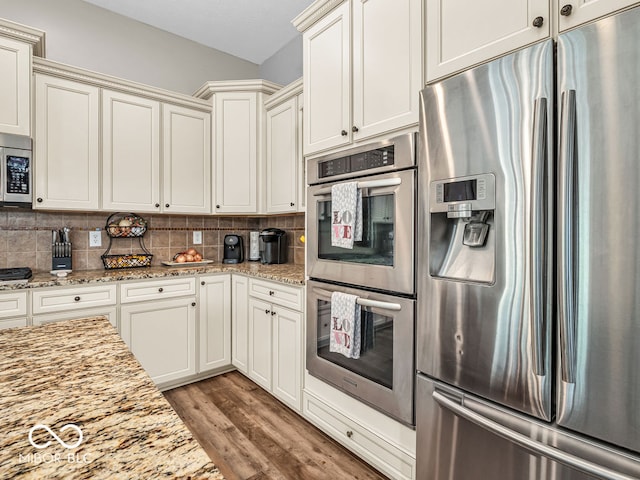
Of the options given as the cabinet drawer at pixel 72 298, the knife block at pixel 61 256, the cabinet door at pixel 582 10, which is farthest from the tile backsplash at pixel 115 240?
the cabinet door at pixel 582 10

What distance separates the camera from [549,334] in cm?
103

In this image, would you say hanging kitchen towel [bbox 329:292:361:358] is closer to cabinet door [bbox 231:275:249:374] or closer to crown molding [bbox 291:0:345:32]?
cabinet door [bbox 231:275:249:374]

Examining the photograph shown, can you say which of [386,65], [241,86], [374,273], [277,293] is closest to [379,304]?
[374,273]

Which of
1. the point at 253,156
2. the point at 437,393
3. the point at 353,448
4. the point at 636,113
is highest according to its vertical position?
the point at 253,156

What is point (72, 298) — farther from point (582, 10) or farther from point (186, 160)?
point (582, 10)

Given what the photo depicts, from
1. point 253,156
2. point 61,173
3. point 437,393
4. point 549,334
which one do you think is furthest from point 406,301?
point 61,173

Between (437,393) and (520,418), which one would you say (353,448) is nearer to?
(437,393)

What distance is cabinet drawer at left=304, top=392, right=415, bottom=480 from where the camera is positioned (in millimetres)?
1572

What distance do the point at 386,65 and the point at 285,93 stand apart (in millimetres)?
1303

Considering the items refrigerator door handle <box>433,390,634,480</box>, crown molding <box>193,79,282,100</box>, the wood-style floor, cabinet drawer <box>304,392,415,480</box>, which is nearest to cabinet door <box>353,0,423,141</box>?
refrigerator door handle <box>433,390,634,480</box>

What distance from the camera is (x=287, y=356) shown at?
227cm

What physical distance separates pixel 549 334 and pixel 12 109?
301cm

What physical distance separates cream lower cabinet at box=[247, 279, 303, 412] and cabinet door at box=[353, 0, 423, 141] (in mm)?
1094

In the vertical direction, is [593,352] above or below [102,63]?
below
